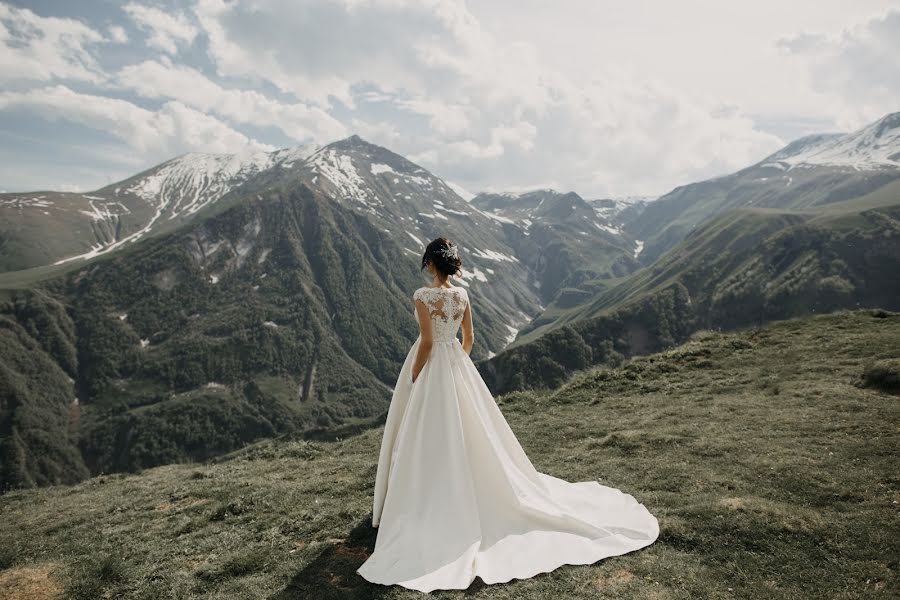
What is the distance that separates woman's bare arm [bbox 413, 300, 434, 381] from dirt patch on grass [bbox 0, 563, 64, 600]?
24.4ft

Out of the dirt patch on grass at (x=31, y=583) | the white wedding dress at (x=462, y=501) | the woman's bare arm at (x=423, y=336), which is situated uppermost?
the woman's bare arm at (x=423, y=336)

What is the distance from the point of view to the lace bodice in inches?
382

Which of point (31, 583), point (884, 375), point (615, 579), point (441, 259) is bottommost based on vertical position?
point (31, 583)

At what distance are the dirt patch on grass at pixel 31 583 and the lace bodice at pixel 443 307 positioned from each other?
8112 mm

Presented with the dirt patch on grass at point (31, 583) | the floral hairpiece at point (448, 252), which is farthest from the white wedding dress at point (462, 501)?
Result: the dirt patch on grass at point (31, 583)

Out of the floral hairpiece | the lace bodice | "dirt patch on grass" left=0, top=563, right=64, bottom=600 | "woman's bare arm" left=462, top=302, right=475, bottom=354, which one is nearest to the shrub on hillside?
"woman's bare arm" left=462, top=302, right=475, bottom=354

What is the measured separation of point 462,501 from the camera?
8992 millimetres

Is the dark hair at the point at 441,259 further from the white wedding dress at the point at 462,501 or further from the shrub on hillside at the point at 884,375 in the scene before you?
the shrub on hillside at the point at 884,375

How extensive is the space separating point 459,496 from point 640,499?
13.8ft

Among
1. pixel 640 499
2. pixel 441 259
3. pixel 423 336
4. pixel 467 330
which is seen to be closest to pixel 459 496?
pixel 423 336

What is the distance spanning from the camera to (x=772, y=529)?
8.50m

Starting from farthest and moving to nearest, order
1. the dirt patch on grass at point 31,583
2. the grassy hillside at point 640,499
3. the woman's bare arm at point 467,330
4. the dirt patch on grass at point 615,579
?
the woman's bare arm at point 467,330 → the dirt patch on grass at point 31,583 → the grassy hillside at point 640,499 → the dirt patch on grass at point 615,579

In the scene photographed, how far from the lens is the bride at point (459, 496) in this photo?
830 centimetres

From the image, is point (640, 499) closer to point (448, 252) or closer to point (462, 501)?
point (462, 501)
